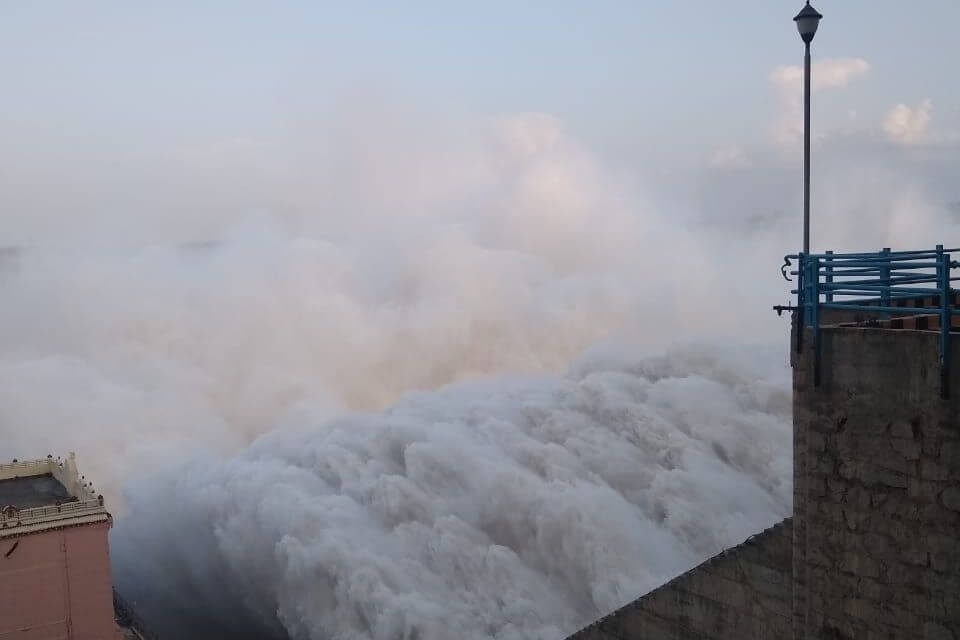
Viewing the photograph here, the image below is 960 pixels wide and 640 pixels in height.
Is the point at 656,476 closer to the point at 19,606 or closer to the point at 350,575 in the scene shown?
A: the point at 350,575

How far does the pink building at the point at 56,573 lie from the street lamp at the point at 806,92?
731 inches

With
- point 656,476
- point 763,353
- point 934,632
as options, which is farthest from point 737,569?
point 763,353

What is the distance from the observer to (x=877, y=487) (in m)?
7.53

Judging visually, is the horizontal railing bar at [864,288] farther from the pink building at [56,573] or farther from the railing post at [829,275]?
the pink building at [56,573]

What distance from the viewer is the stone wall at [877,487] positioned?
7137mm

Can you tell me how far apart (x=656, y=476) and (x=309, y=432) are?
11722 mm

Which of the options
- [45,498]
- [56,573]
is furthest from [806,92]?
[45,498]

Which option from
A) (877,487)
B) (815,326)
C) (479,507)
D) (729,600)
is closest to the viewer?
(877,487)

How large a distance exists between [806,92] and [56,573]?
64.1 ft

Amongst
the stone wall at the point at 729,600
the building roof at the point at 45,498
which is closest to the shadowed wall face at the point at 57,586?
the building roof at the point at 45,498

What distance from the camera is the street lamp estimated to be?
9.35 metres

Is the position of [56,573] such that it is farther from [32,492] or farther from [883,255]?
[883,255]

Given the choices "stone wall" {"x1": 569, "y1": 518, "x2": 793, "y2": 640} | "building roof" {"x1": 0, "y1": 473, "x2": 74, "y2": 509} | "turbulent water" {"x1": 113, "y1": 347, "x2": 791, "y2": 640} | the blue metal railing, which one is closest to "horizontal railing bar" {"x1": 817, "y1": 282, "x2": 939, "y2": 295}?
the blue metal railing

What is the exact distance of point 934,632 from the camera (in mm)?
7289
